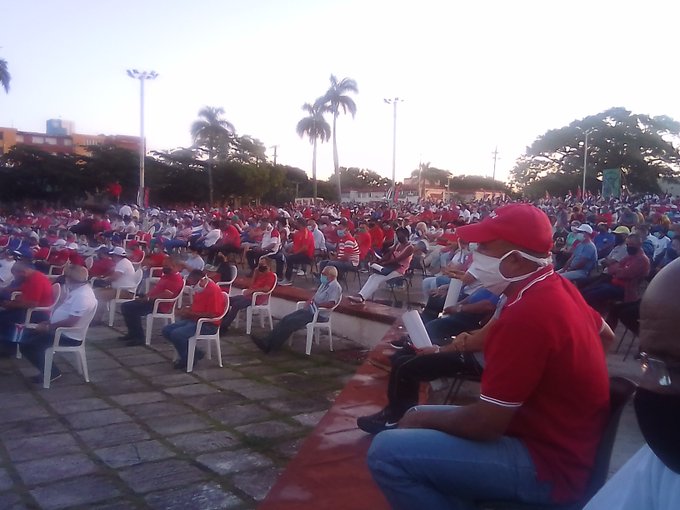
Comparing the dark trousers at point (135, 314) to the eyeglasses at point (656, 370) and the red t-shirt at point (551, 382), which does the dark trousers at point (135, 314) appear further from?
the eyeglasses at point (656, 370)

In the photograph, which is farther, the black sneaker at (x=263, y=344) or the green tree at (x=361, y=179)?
the green tree at (x=361, y=179)

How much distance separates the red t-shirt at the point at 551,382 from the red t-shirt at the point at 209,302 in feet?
17.7

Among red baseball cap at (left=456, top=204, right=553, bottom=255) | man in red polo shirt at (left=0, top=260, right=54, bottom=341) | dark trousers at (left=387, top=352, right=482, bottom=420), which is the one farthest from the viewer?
man in red polo shirt at (left=0, top=260, right=54, bottom=341)

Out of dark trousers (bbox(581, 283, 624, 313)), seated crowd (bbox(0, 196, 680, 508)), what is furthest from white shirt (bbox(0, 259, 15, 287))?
dark trousers (bbox(581, 283, 624, 313))

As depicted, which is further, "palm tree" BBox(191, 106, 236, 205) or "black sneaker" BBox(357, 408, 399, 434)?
"palm tree" BBox(191, 106, 236, 205)

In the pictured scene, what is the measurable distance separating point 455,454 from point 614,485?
2.46 feet

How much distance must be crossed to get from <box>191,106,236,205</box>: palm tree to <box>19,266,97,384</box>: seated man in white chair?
3835 cm

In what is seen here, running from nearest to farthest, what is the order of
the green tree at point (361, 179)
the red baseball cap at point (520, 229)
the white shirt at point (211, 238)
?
the red baseball cap at point (520, 229), the white shirt at point (211, 238), the green tree at point (361, 179)

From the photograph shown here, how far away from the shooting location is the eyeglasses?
0.98 meters

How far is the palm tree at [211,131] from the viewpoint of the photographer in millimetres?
44094

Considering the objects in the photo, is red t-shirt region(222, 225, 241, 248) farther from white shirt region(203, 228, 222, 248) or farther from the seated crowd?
the seated crowd

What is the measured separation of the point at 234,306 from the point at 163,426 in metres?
3.61

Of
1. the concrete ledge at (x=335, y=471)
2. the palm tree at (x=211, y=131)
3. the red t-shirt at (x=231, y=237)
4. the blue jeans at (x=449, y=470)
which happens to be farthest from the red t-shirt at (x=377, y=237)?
the palm tree at (x=211, y=131)

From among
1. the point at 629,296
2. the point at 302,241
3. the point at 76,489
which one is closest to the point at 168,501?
the point at 76,489
